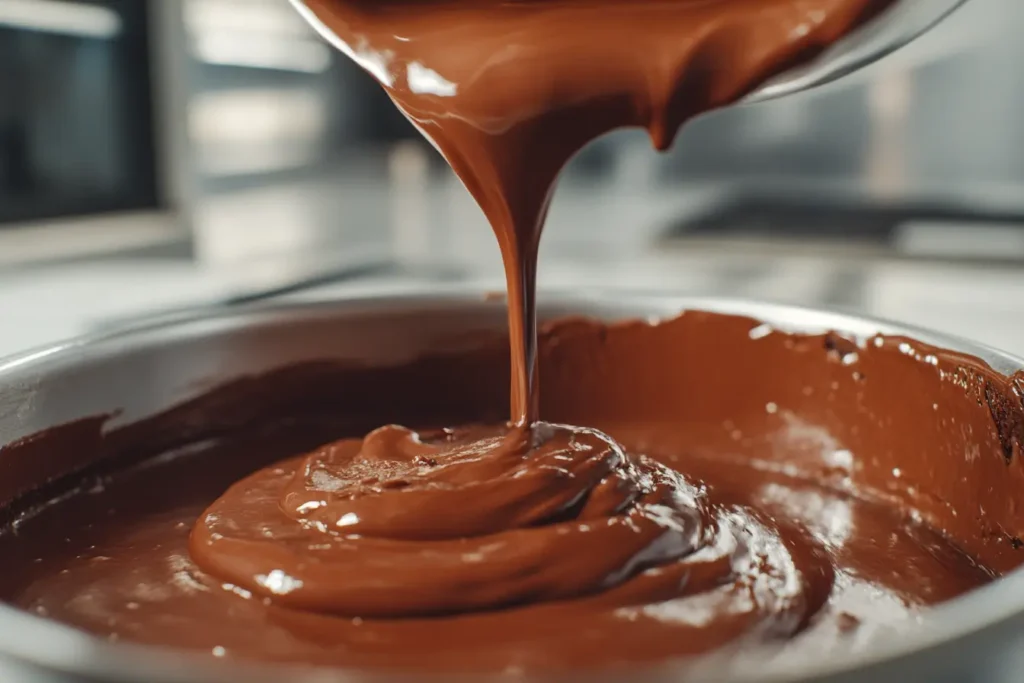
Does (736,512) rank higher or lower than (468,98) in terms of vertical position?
lower

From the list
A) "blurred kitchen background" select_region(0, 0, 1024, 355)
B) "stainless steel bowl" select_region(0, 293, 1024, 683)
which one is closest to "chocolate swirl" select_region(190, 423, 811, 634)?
"stainless steel bowl" select_region(0, 293, 1024, 683)

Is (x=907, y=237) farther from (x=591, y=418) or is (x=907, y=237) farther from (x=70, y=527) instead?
(x=70, y=527)

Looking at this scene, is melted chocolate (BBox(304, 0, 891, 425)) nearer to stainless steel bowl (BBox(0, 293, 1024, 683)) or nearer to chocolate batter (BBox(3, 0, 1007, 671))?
chocolate batter (BBox(3, 0, 1007, 671))

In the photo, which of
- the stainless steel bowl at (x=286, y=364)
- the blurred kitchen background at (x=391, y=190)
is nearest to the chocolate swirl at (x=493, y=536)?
the stainless steel bowl at (x=286, y=364)

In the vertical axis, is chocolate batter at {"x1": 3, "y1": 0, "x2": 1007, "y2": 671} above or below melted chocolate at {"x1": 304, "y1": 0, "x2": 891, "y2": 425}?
below

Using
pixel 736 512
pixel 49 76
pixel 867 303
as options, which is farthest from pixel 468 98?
pixel 49 76

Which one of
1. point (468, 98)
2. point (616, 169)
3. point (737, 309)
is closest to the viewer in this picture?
point (468, 98)

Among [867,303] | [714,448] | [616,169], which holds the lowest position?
[714,448]
